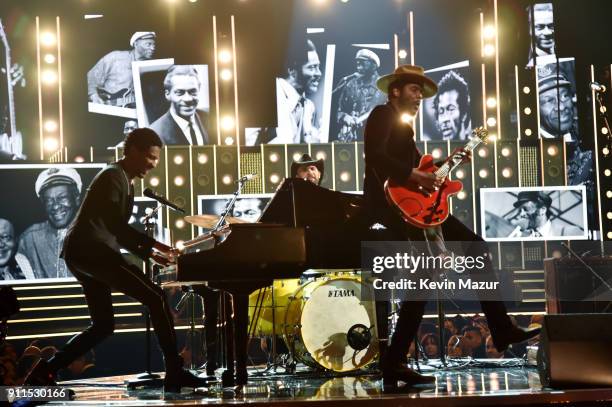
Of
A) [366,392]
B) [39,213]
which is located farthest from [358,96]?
[366,392]

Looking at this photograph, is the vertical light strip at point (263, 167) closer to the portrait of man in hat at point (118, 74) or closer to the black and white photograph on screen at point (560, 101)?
the portrait of man in hat at point (118, 74)

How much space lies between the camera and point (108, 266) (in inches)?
187

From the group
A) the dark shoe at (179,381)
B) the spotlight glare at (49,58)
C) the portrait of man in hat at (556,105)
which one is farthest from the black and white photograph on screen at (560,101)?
the dark shoe at (179,381)

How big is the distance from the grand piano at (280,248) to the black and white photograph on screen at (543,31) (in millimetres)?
7204

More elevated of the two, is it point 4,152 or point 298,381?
point 4,152

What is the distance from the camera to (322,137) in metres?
11.5

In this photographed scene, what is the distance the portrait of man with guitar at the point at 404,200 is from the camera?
15.2 feet

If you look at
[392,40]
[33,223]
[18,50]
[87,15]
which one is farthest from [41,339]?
[392,40]

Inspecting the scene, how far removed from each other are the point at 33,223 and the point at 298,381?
5.34 m

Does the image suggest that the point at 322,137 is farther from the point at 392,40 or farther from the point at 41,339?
the point at 41,339

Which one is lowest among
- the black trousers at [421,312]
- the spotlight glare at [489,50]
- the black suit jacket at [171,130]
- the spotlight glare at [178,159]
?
the black trousers at [421,312]

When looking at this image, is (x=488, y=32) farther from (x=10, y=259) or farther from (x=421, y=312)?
(x=421, y=312)

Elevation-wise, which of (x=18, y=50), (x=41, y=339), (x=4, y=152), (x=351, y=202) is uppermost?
(x=18, y=50)

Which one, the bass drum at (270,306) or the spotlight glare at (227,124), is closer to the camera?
the bass drum at (270,306)
